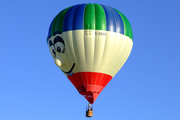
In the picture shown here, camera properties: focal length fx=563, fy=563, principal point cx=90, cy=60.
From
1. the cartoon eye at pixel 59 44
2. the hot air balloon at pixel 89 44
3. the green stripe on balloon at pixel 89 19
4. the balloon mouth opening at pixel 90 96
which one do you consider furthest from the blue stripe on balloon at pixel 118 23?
the balloon mouth opening at pixel 90 96

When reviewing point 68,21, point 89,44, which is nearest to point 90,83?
point 89,44

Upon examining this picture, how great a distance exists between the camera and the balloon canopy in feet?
111

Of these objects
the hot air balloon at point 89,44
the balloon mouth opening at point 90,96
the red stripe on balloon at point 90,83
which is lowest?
the balloon mouth opening at point 90,96

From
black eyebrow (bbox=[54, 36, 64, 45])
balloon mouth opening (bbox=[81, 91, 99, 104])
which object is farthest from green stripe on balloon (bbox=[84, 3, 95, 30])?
balloon mouth opening (bbox=[81, 91, 99, 104])

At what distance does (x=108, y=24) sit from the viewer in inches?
1334

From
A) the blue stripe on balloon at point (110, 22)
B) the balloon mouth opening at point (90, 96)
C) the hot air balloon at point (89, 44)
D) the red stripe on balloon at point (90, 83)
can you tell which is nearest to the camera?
the hot air balloon at point (89, 44)

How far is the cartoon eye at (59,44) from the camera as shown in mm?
34156

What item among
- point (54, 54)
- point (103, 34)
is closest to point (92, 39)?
point (103, 34)

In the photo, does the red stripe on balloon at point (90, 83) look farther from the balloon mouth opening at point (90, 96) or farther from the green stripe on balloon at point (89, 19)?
the green stripe on balloon at point (89, 19)

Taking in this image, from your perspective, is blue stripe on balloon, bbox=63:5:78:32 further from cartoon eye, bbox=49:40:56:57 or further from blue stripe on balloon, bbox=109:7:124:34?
blue stripe on balloon, bbox=109:7:124:34

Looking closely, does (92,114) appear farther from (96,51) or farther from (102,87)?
(96,51)

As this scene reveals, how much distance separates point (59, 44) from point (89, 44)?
6.42 ft

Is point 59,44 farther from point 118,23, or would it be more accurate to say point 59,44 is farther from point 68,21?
point 118,23

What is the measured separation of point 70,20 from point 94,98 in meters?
4.98
